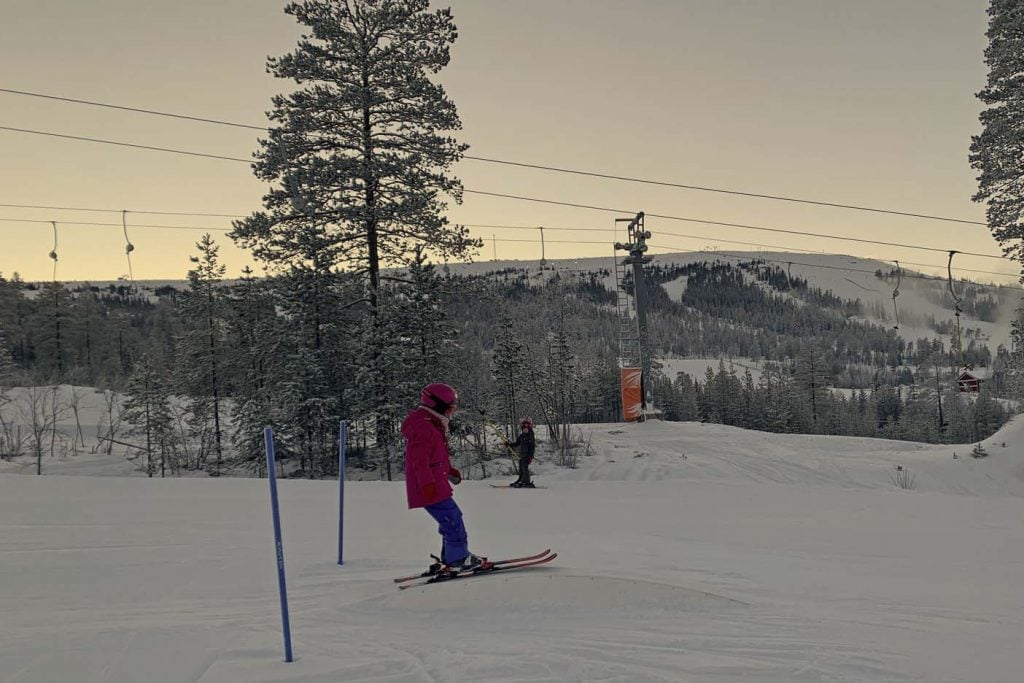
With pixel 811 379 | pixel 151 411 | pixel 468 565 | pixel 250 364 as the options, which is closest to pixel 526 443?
pixel 468 565

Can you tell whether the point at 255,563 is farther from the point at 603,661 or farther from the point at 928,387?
the point at 928,387

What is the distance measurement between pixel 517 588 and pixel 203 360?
36414mm

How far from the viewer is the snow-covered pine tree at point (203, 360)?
37.2m

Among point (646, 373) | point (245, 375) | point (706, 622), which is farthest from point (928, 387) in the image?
point (706, 622)

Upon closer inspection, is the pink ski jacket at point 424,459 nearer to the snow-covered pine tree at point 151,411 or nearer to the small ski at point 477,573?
the small ski at point 477,573

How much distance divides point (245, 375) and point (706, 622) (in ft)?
113

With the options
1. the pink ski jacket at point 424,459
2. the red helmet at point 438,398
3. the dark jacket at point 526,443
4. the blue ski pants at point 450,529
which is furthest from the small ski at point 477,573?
the dark jacket at point 526,443

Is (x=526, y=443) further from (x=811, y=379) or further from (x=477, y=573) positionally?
(x=811, y=379)

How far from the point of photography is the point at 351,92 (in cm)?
2231

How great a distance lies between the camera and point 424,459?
693 centimetres

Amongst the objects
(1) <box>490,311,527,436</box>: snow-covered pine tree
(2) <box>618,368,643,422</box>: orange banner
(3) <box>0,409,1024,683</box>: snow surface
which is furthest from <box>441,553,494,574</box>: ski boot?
(2) <box>618,368,643,422</box>: orange banner

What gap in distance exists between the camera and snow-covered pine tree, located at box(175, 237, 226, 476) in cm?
3719

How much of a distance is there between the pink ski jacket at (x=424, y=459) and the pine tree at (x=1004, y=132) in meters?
22.8

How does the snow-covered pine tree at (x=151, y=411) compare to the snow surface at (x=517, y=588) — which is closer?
the snow surface at (x=517, y=588)
